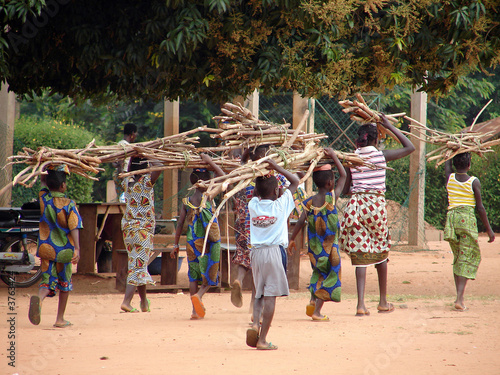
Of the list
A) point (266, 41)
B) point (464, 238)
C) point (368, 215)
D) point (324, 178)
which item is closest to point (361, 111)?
point (324, 178)

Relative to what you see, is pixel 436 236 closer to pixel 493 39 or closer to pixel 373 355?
pixel 493 39

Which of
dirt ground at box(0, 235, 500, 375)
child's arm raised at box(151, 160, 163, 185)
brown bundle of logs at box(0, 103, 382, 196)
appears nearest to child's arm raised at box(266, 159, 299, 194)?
brown bundle of logs at box(0, 103, 382, 196)

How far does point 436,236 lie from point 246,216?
11127 mm

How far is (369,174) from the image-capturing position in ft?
21.6

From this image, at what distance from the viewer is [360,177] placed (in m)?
6.61

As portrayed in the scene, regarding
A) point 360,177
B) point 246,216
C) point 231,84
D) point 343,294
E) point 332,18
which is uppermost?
point 332,18

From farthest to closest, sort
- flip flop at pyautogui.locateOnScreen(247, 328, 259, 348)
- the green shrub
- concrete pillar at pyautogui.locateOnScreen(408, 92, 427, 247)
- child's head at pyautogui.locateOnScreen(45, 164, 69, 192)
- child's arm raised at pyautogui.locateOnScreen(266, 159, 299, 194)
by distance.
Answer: the green shrub < concrete pillar at pyautogui.locateOnScreen(408, 92, 427, 247) < child's head at pyautogui.locateOnScreen(45, 164, 69, 192) < child's arm raised at pyautogui.locateOnScreen(266, 159, 299, 194) < flip flop at pyautogui.locateOnScreen(247, 328, 259, 348)

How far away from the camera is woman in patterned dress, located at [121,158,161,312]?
22.4 feet

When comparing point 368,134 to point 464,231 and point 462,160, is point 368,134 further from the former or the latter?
point 464,231

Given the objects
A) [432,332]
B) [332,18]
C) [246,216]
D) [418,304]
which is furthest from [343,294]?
[332,18]

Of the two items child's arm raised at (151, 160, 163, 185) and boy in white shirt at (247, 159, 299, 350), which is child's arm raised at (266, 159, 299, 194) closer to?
boy in white shirt at (247, 159, 299, 350)

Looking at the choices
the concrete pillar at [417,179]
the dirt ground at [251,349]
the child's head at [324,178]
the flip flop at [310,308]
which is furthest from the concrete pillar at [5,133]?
the concrete pillar at [417,179]

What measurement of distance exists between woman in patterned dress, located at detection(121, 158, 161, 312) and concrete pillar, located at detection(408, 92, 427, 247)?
7.30m

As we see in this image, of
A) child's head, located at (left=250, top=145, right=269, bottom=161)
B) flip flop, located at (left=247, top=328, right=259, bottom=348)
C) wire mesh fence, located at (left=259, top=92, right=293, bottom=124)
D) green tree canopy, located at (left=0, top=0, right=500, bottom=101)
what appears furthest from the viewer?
wire mesh fence, located at (left=259, top=92, right=293, bottom=124)
